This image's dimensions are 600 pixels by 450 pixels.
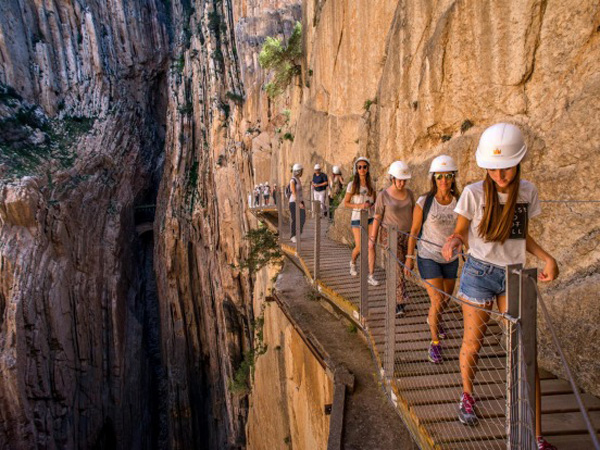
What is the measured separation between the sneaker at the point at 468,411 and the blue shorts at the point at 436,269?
958mm

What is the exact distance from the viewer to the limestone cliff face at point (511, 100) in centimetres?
301

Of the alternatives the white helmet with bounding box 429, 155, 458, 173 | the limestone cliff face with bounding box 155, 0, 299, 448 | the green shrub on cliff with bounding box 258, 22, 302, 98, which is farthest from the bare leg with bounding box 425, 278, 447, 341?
the limestone cliff face with bounding box 155, 0, 299, 448

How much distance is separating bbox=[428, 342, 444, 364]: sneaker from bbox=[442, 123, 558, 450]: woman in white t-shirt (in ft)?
2.23

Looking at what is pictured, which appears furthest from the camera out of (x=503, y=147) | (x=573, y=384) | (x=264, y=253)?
(x=264, y=253)

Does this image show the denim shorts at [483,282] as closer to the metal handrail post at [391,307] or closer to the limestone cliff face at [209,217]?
the metal handrail post at [391,307]

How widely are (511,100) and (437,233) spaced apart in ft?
6.59

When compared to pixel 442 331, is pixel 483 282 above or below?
above

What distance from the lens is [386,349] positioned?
306 cm

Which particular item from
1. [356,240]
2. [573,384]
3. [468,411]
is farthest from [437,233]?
[573,384]

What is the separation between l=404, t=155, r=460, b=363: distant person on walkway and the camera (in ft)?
9.71

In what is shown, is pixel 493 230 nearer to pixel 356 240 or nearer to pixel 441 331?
pixel 441 331

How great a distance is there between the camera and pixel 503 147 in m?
1.94

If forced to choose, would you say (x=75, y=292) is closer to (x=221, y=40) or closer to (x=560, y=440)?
(x=221, y=40)

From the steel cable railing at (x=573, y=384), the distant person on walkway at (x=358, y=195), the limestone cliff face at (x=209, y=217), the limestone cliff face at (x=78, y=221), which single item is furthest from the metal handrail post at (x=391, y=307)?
the limestone cliff face at (x=78, y=221)
